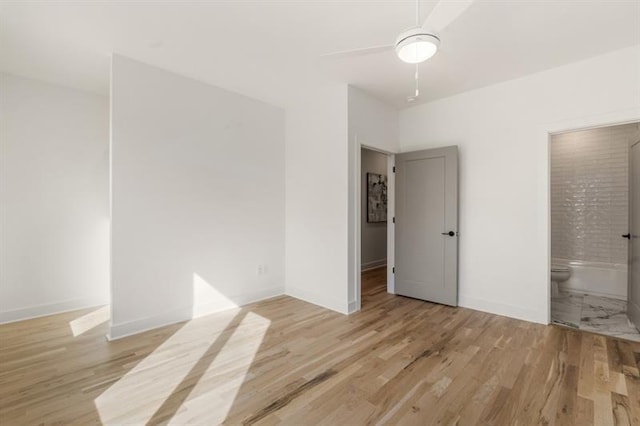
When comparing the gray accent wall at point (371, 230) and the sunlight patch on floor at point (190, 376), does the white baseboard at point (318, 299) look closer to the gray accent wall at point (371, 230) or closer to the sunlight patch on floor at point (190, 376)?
the sunlight patch on floor at point (190, 376)

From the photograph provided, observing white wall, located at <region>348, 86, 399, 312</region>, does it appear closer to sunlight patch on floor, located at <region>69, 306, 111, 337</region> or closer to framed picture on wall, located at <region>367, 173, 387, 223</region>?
framed picture on wall, located at <region>367, 173, 387, 223</region>

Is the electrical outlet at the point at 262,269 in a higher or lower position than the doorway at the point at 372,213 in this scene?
lower

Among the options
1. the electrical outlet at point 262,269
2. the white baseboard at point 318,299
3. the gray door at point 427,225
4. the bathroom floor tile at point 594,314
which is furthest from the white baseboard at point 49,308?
the bathroom floor tile at point 594,314

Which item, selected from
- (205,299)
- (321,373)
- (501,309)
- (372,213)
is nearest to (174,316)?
(205,299)

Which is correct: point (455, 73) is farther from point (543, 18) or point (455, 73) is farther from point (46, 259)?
point (46, 259)

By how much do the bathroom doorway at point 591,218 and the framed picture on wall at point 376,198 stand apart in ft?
9.86

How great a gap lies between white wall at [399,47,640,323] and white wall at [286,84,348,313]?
156 cm

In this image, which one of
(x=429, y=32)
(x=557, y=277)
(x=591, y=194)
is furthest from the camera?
(x=591, y=194)

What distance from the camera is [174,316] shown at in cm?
338

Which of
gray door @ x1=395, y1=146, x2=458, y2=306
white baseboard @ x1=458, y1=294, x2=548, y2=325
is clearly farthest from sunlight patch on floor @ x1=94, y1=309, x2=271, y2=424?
white baseboard @ x1=458, y1=294, x2=548, y2=325

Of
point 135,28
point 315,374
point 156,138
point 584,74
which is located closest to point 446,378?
point 315,374

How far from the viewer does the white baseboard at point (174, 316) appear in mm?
2986

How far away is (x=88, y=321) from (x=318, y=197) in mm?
3096

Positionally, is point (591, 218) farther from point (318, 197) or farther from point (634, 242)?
point (318, 197)
